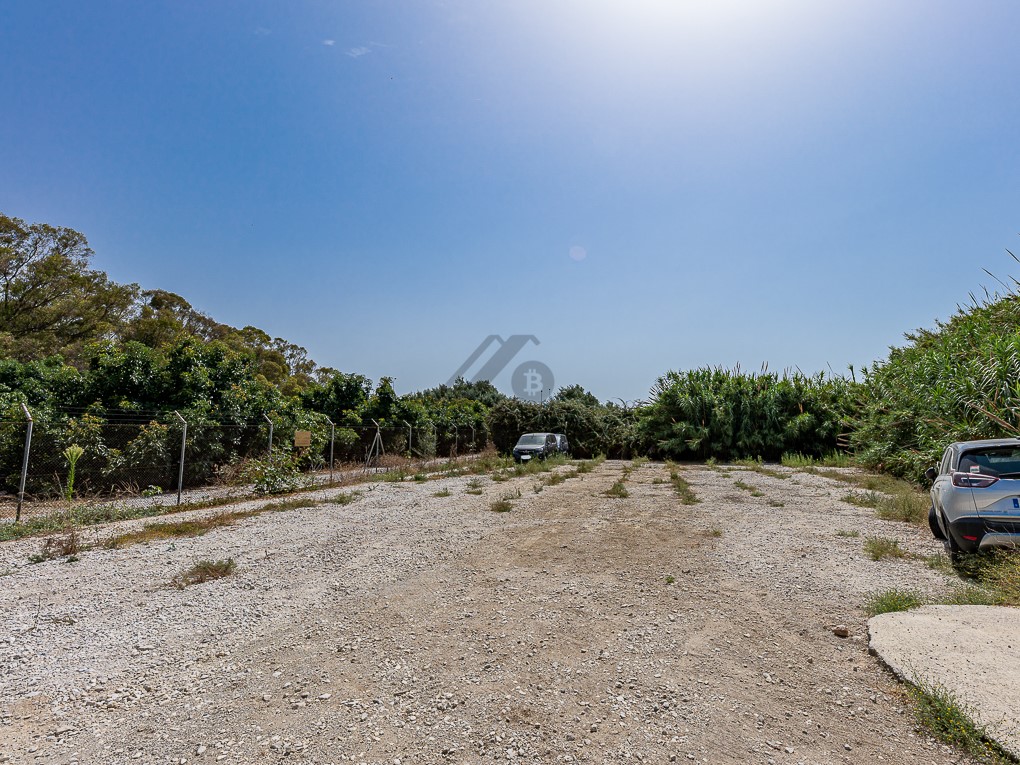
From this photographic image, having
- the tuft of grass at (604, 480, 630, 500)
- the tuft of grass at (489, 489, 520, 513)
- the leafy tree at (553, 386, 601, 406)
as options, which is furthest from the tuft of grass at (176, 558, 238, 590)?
the leafy tree at (553, 386, 601, 406)

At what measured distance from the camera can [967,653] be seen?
11.2 ft

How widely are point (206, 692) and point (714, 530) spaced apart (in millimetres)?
7060

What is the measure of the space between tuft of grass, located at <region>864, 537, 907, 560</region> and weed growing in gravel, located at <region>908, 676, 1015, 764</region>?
3.93 meters

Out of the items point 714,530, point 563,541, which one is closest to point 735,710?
point 563,541

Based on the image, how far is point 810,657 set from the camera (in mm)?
3664

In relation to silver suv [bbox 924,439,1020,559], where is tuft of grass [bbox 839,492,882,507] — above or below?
below

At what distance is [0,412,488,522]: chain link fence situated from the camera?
10.1 meters

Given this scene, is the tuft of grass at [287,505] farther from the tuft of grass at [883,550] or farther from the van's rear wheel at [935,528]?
the van's rear wheel at [935,528]

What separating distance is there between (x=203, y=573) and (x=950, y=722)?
6.78 metres

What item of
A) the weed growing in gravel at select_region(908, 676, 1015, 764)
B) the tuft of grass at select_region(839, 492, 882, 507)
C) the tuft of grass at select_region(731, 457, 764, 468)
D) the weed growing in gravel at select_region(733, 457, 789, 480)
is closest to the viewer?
the weed growing in gravel at select_region(908, 676, 1015, 764)

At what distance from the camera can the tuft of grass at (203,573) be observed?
18.3 ft

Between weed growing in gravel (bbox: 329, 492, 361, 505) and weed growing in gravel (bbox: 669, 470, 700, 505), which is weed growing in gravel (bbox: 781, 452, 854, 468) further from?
weed growing in gravel (bbox: 329, 492, 361, 505)

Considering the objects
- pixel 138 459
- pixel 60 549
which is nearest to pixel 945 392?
pixel 60 549

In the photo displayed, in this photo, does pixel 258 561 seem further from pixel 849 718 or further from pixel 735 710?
pixel 849 718
